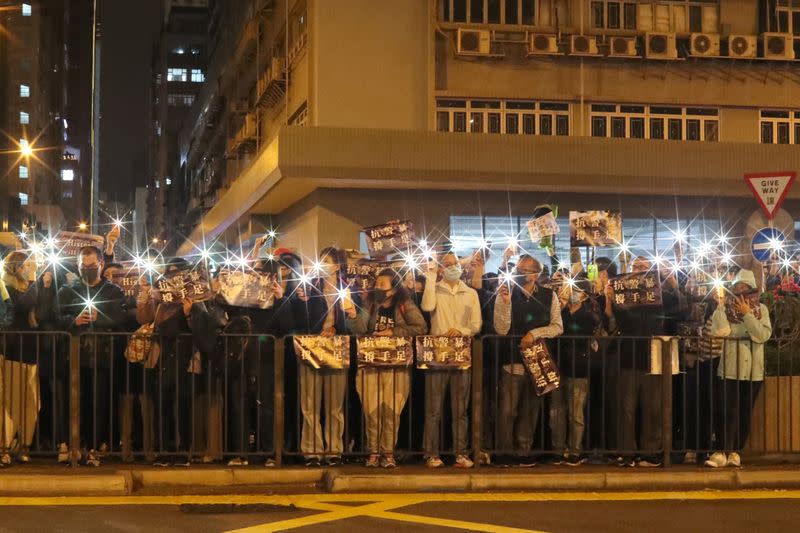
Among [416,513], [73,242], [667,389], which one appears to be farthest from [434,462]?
[73,242]

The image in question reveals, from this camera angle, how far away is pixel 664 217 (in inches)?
984

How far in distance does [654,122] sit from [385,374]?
61.2 feet

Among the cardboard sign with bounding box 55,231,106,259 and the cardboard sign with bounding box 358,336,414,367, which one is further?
the cardboard sign with bounding box 55,231,106,259

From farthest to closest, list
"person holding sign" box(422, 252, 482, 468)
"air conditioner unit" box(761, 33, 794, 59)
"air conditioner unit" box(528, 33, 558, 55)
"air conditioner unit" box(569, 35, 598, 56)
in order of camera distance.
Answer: "air conditioner unit" box(761, 33, 794, 59) → "air conditioner unit" box(569, 35, 598, 56) → "air conditioner unit" box(528, 33, 558, 55) → "person holding sign" box(422, 252, 482, 468)

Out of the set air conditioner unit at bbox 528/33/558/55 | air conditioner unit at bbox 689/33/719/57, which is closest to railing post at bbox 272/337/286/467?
air conditioner unit at bbox 528/33/558/55

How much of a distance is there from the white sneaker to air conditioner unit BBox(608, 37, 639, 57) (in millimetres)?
17592

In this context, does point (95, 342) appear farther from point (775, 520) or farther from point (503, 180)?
point (503, 180)

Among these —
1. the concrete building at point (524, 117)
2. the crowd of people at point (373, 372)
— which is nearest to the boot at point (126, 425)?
the crowd of people at point (373, 372)

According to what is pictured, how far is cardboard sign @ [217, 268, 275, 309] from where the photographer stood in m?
11.1

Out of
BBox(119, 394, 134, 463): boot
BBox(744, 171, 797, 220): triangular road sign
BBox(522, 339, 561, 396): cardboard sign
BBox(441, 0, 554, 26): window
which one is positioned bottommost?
BBox(119, 394, 134, 463): boot

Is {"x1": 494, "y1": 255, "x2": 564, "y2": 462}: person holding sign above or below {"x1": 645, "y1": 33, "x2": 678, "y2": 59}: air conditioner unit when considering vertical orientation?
below

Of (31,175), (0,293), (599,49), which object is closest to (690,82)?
(599,49)

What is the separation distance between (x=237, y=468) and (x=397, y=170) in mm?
12766

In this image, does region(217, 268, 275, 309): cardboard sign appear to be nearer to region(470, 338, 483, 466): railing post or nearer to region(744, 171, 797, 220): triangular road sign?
region(470, 338, 483, 466): railing post
